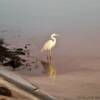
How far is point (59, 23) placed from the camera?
2.01m

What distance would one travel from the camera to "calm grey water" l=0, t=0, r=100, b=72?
6.50 feet

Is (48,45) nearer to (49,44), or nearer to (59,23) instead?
(49,44)

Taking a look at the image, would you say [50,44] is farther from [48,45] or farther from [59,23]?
[59,23]

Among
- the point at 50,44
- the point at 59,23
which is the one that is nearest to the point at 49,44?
the point at 50,44

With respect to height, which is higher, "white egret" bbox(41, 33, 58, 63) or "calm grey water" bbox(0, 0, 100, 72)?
"calm grey water" bbox(0, 0, 100, 72)

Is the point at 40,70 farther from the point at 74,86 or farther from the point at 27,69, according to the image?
the point at 74,86

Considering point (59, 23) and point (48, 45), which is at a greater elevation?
point (59, 23)

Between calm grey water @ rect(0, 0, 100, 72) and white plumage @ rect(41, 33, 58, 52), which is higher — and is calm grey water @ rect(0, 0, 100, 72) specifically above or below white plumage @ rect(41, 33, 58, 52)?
above

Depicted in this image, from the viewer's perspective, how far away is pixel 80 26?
2.02 meters

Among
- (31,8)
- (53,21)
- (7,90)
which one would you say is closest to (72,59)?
(53,21)

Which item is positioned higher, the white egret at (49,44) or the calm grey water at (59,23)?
the calm grey water at (59,23)

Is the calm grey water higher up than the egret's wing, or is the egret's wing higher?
the calm grey water

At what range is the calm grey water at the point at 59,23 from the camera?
198 cm

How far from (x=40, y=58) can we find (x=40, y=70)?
8 cm
